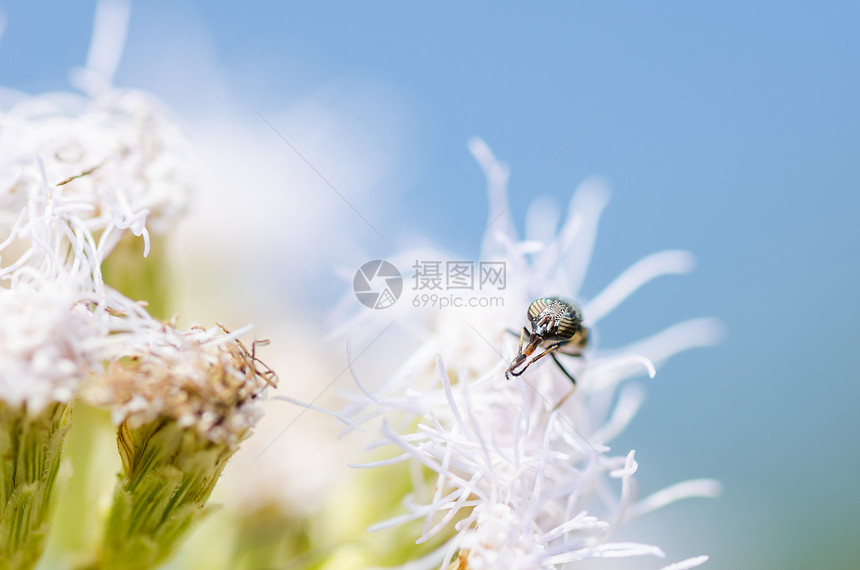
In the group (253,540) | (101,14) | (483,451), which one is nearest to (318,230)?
(101,14)

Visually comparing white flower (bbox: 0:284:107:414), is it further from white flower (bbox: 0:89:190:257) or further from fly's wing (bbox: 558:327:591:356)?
fly's wing (bbox: 558:327:591:356)

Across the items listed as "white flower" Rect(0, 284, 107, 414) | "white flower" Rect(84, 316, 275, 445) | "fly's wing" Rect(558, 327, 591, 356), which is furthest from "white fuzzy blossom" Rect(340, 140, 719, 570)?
"white flower" Rect(0, 284, 107, 414)

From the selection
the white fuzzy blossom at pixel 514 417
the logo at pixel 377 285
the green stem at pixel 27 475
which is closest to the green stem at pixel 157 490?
the green stem at pixel 27 475

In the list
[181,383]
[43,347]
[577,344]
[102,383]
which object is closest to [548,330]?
[577,344]

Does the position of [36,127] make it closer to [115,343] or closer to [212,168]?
[115,343]

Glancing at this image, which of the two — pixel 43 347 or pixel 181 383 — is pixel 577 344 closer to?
pixel 181 383

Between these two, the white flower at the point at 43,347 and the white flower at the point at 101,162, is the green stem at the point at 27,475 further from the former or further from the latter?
the white flower at the point at 101,162
